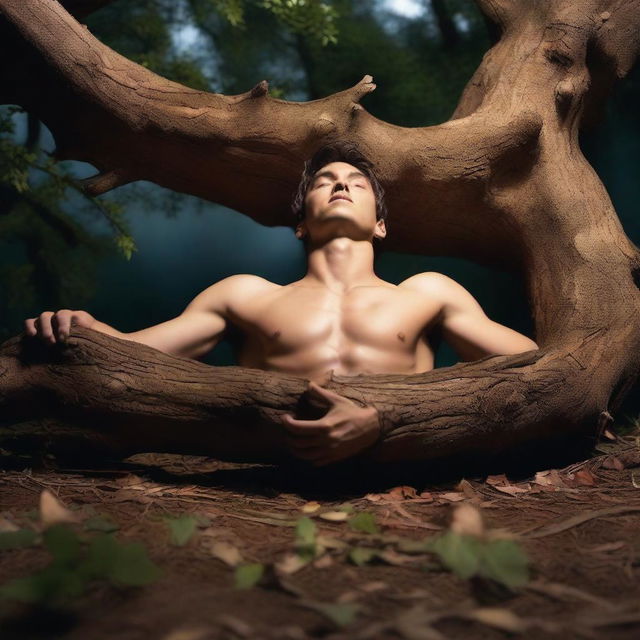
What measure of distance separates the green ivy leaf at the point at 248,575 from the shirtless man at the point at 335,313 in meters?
1.20

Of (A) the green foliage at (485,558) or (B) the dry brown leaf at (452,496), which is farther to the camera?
(B) the dry brown leaf at (452,496)

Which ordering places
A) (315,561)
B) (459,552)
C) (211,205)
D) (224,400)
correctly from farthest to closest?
(211,205) → (224,400) → (315,561) → (459,552)

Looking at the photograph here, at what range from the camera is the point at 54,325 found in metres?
2.52

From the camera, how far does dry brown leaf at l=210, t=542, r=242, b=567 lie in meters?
1.63

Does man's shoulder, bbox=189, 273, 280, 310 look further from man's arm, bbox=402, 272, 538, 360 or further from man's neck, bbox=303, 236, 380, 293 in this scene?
man's arm, bbox=402, 272, 538, 360

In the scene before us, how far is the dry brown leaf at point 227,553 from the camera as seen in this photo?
1633mm

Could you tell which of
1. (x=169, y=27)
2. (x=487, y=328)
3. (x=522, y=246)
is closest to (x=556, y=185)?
(x=522, y=246)

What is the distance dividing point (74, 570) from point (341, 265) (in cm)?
210

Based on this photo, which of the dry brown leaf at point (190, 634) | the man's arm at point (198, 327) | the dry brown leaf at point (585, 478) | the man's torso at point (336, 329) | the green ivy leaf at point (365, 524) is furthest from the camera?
the man's arm at point (198, 327)

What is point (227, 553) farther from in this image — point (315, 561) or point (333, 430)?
point (333, 430)

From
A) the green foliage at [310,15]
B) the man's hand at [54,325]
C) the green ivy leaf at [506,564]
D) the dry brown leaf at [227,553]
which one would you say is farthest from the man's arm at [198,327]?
the green foliage at [310,15]

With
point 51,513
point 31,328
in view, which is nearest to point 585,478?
point 51,513

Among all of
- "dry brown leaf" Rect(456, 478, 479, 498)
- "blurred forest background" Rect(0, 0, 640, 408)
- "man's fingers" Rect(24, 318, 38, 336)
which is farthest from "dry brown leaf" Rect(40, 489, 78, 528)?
"blurred forest background" Rect(0, 0, 640, 408)

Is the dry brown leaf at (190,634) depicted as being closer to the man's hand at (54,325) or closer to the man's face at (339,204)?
the man's hand at (54,325)
